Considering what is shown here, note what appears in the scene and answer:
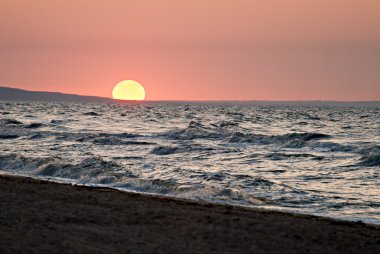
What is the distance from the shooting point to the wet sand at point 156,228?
904cm

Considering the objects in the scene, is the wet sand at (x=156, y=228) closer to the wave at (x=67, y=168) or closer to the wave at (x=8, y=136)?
the wave at (x=67, y=168)

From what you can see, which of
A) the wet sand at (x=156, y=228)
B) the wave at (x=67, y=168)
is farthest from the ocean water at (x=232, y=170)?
the wet sand at (x=156, y=228)

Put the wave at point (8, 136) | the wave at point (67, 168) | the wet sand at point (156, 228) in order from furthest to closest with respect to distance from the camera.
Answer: the wave at point (8, 136)
the wave at point (67, 168)
the wet sand at point (156, 228)

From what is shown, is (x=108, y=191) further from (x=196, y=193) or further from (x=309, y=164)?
(x=309, y=164)

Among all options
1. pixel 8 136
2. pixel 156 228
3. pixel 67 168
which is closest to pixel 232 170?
pixel 67 168

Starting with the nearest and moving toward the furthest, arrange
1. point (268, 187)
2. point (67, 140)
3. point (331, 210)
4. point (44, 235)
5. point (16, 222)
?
point (44, 235) → point (16, 222) → point (331, 210) → point (268, 187) → point (67, 140)

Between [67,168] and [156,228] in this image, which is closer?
[156,228]

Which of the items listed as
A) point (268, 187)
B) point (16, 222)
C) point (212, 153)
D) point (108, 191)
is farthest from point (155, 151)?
point (16, 222)

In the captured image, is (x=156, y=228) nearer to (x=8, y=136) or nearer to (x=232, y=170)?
(x=232, y=170)

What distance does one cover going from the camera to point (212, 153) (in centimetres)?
3150

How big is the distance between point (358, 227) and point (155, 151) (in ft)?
69.2

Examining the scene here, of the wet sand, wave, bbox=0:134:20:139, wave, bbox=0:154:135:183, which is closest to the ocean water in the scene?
wave, bbox=0:154:135:183

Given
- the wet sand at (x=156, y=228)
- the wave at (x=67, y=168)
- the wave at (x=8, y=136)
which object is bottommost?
the wave at (x=8, y=136)

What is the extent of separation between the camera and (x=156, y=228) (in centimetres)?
1028
